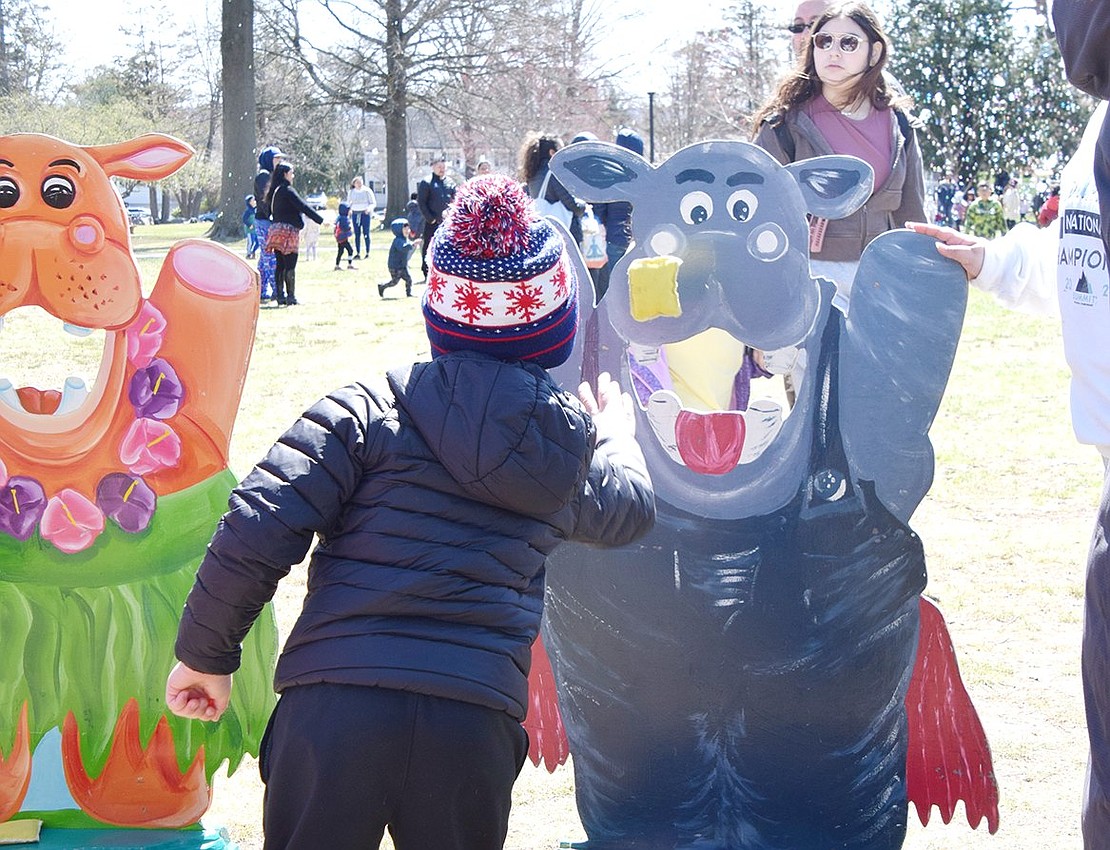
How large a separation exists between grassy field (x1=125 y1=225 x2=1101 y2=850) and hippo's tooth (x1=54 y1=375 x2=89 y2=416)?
3.29ft

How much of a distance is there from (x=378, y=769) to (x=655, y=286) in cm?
129

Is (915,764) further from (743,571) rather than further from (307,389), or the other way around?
(307,389)

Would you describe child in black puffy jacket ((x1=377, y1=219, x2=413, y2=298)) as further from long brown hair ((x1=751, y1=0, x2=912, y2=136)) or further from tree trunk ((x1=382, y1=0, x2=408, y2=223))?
tree trunk ((x1=382, y1=0, x2=408, y2=223))

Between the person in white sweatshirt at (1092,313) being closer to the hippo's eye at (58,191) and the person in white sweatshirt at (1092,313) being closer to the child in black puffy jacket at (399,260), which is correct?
the hippo's eye at (58,191)

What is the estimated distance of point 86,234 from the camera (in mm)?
2785

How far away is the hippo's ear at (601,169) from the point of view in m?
2.80

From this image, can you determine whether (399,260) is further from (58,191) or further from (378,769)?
(378,769)

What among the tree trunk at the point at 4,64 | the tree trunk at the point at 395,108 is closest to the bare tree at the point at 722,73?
the tree trunk at the point at 395,108

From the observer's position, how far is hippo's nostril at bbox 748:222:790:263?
108 inches

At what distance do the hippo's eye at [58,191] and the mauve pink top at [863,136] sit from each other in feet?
6.93

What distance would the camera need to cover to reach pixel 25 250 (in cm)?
276

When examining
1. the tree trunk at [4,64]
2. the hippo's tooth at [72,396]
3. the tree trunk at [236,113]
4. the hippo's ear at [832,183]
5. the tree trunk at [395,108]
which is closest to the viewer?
the hippo's ear at [832,183]

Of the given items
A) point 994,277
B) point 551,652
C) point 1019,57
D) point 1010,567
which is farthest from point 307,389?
point 1019,57

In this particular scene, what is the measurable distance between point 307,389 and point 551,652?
5977 mm
